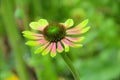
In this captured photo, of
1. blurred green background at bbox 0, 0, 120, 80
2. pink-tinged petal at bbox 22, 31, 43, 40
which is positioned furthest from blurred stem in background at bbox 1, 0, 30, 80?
pink-tinged petal at bbox 22, 31, 43, 40

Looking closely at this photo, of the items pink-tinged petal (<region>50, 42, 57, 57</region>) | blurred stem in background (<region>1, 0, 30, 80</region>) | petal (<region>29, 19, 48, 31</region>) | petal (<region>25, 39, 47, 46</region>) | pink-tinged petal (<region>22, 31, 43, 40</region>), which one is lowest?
pink-tinged petal (<region>50, 42, 57, 57</region>)

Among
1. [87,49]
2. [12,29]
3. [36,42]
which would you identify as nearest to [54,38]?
[36,42]

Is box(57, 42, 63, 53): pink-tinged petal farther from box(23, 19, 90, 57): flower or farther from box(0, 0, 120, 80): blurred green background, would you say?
box(0, 0, 120, 80): blurred green background

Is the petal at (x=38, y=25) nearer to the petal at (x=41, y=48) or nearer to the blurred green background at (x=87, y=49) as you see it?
the petal at (x=41, y=48)

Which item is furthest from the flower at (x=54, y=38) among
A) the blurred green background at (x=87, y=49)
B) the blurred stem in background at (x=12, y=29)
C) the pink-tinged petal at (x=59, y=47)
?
the blurred green background at (x=87, y=49)

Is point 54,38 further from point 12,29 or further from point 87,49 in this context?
point 87,49

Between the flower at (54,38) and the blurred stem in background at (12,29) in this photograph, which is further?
the blurred stem in background at (12,29)

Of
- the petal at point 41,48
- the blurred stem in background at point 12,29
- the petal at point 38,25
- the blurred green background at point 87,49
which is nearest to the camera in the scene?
the petal at point 41,48

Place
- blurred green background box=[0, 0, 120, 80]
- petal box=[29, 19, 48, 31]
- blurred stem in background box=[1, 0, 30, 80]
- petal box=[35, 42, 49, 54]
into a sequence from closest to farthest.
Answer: petal box=[35, 42, 49, 54] < petal box=[29, 19, 48, 31] < blurred stem in background box=[1, 0, 30, 80] < blurred green background box=[0, 0, 120, 80]

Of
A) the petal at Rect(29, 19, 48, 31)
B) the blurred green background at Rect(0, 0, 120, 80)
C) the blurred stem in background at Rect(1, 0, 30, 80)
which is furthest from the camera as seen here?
the blurred green background at Rect(0, 0, 120, 80)

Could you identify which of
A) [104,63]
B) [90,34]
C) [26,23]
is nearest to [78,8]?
[90,34]

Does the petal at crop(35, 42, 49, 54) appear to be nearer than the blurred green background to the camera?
Yes
